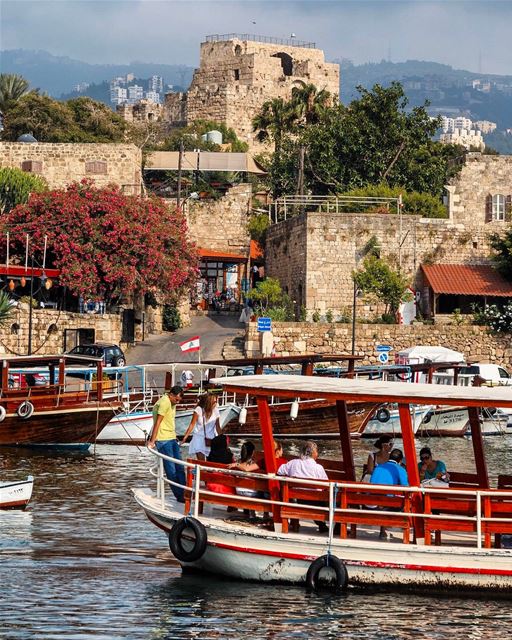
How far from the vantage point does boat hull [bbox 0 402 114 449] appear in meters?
32.7

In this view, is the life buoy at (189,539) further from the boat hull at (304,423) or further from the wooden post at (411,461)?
the boat hull at (304,423)

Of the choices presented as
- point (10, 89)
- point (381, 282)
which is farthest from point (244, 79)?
point (381, 282)

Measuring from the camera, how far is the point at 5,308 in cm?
4978

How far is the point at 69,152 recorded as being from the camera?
67625 millimetres

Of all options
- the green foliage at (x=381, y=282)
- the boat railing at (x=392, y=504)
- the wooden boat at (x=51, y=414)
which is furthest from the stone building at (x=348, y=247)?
the boat railing at (x=392, y=504)

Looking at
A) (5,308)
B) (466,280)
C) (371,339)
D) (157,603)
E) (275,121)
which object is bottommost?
(157,603)

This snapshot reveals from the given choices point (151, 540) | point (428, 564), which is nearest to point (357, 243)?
point (151, 540)

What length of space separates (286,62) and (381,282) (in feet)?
163

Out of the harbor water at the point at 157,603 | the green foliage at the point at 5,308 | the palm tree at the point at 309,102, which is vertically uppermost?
the palm tree at the point at 309,102

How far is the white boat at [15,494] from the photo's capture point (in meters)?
23.2

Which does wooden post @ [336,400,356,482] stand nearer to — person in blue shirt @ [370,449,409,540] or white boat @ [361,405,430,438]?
person in blue shirt @ [370,449,409,540]

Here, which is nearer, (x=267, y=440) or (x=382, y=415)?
(x=267, y=440)

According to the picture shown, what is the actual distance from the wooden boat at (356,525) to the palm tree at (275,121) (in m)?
64.4

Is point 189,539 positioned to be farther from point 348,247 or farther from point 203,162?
point 203,162
